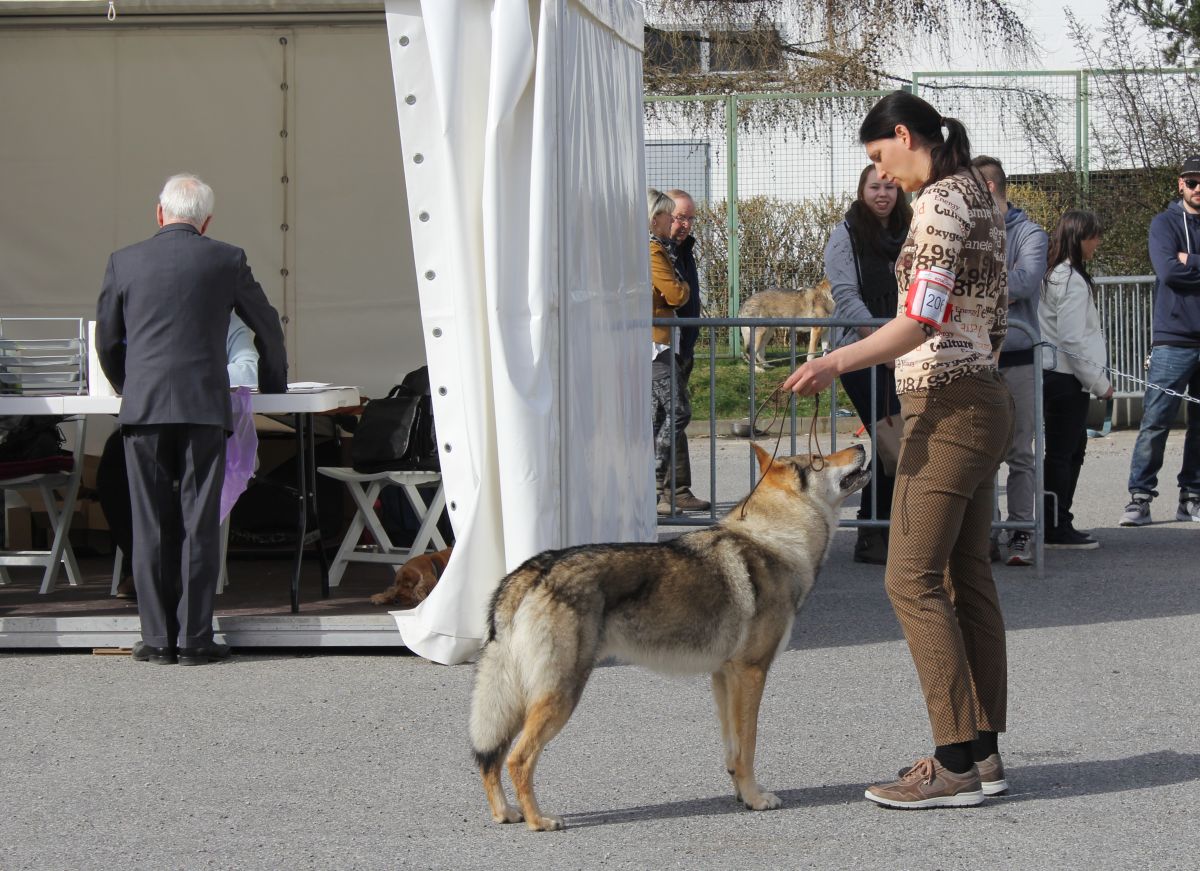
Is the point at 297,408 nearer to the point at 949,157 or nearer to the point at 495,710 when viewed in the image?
the point at 495,710

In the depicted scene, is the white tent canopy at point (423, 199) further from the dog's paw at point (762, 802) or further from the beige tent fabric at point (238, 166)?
the dog's paw at point (762, 802)

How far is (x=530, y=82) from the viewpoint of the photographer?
19.0ft

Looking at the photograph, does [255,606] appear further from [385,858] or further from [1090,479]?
[1090,479]

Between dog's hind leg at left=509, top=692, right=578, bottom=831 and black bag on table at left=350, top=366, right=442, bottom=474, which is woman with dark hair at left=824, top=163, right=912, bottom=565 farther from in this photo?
Answer: dog's hind leg at left=509, top=692, right=578, bottom=831

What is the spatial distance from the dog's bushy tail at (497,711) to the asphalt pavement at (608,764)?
25 cm

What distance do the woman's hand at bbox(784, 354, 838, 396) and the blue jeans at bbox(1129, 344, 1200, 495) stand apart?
5855mm

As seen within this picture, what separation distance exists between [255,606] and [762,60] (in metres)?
14.8

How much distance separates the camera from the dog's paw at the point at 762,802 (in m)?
4.42

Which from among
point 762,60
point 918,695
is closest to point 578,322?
point 918,695

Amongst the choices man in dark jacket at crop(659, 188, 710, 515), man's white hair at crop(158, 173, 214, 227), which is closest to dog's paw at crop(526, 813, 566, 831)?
man's white hair at crop(158, 173, 214, 227)

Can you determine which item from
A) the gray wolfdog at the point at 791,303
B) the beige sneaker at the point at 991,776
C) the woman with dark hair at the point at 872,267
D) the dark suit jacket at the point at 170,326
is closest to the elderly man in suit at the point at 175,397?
the dark suit jacket at the point at 170,326

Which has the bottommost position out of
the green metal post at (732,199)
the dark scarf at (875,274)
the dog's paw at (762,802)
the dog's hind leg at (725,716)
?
the dog's paw at (762,802)

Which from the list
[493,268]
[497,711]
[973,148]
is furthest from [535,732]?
[973,148]

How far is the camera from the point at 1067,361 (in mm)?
8492
